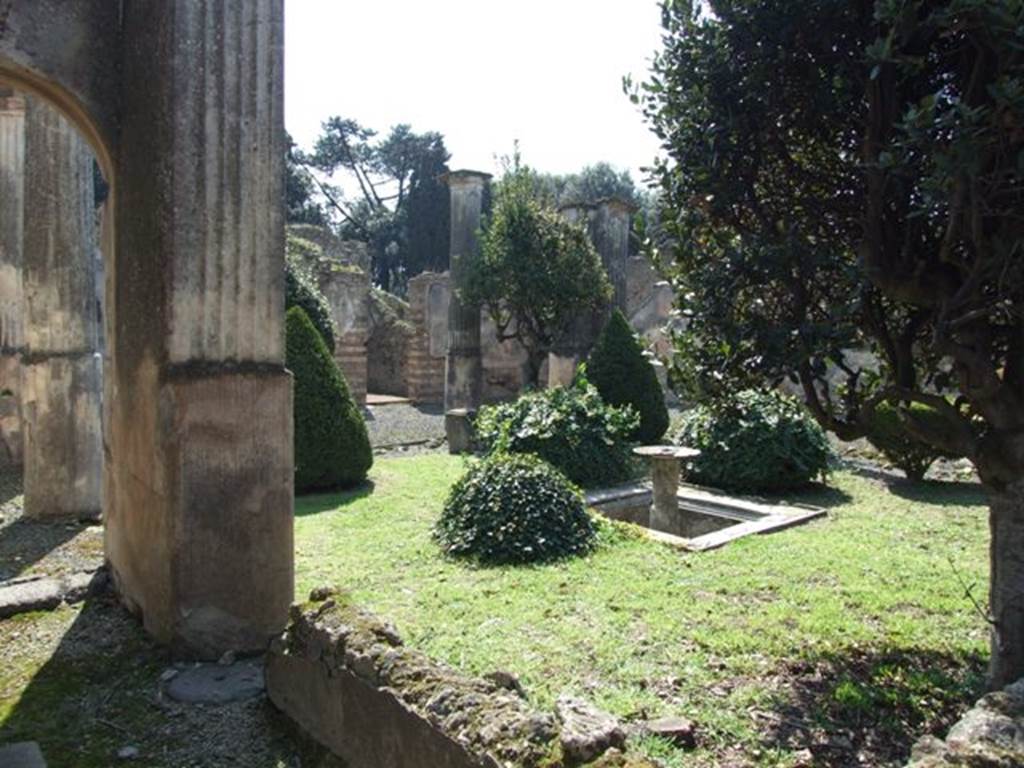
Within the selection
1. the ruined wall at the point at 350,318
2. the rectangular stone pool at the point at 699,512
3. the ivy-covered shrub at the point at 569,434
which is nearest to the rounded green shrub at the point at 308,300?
the ivy-covered shrub at the point at 569,434

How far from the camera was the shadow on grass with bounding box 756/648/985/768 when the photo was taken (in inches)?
126

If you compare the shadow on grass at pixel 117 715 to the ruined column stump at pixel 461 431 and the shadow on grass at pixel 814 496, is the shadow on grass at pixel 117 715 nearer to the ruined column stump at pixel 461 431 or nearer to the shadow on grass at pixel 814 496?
the shadow on grass at pixel 814 496

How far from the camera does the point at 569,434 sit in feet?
30.5

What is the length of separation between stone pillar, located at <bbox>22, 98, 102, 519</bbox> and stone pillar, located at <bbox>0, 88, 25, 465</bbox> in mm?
601

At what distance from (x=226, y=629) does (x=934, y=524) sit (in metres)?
6.36

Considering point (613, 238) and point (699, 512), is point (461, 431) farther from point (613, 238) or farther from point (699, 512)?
point (613, 238)

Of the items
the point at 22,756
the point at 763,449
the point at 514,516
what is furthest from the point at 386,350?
the point at 22,756

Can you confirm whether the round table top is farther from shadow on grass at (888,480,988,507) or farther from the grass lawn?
shadow on grass at (888,480,988,507)

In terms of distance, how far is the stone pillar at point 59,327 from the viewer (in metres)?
7.52

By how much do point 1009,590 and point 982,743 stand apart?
1.36 m

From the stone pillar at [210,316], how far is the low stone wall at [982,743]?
2.92 m

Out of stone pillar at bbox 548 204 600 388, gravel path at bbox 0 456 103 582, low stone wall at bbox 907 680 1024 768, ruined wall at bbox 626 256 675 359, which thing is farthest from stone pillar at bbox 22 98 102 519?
ruined wall at bbox 626 256 675 359

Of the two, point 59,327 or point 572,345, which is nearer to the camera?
point 59,327

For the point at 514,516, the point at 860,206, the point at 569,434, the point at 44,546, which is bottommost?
the point at 44,546
